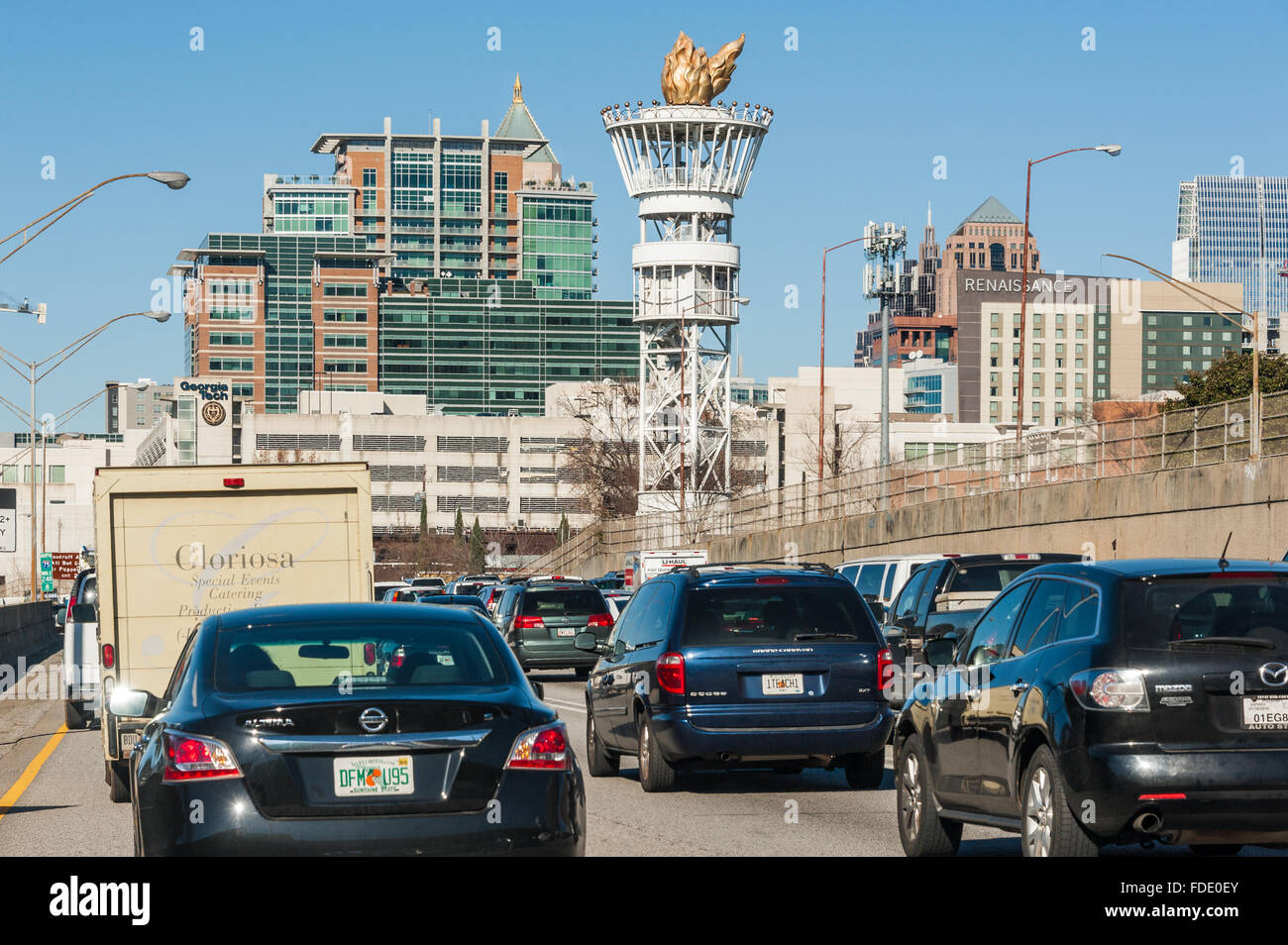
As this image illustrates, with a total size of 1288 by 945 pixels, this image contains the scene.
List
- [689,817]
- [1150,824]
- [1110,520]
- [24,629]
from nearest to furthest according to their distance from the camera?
1. [1150,824]
2. [689,817]
3. [1110,520]
4. [24,629]

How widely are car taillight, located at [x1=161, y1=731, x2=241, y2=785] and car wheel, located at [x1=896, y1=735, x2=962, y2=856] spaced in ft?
14.6

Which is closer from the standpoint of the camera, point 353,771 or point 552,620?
point 353,771

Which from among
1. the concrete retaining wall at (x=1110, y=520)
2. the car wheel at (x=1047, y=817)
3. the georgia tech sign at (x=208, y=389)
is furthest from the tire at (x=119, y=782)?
the georgia tech sign at (x=208, y=389)

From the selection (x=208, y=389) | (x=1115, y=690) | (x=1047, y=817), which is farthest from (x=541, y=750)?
(x=208, y=389)

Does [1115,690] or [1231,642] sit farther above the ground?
[1231,642]

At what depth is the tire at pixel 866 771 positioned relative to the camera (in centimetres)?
1502

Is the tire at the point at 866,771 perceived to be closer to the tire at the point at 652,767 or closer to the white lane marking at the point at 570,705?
the tire at the point at 652,767

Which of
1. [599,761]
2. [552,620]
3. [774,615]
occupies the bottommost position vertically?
[552,620]

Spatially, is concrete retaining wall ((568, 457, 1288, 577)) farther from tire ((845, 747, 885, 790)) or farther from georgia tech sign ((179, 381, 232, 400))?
georgia tech sign ((179, 381, 232, 400))

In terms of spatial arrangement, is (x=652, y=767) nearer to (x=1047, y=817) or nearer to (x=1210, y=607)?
(x=1047, y=817)

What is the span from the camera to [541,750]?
8.17 meters

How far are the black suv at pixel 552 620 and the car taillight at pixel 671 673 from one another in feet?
56.0

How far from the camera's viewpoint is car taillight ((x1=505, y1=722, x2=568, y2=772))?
318 inches

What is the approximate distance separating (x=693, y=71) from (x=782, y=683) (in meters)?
80.4
